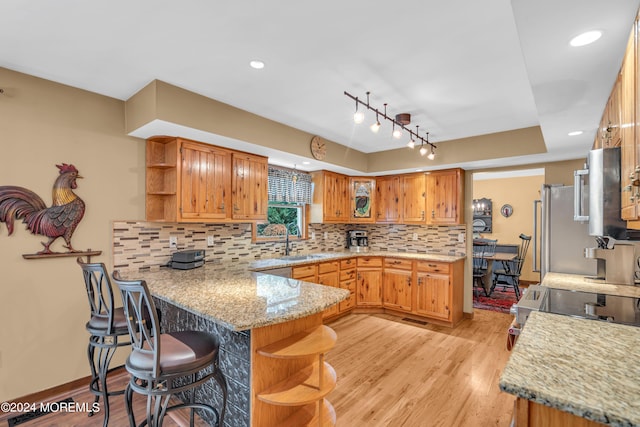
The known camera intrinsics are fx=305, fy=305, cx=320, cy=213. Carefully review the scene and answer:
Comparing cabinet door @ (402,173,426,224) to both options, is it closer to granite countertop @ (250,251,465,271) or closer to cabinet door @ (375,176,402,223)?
cabinet door @ (375,176,402,223)

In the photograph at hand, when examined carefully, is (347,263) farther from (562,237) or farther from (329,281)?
(562,237)

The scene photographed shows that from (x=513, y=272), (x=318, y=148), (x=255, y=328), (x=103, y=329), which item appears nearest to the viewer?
(x=255, y=328)

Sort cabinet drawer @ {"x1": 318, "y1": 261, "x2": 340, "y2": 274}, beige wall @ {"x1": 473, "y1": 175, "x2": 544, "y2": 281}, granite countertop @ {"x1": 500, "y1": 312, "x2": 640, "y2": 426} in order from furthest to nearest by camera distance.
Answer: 1. beige wall @ {"x1": 473, "y1": 175, "x2": 544, "y2": 281}
2. cabinet drawer @ {"x1": 318, "y1": 261, "x2": 340, "y2": 274}
3. granite countertop @ {"x1": 500, "y1": 312, "x2": 640, "y2": 426}

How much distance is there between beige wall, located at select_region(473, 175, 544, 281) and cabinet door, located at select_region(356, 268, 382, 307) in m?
4.44

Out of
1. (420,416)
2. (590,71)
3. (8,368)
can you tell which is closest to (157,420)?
(8,368)

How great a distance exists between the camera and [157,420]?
5.50 ft

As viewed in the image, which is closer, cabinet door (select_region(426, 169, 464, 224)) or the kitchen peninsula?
the kitchen peninsula

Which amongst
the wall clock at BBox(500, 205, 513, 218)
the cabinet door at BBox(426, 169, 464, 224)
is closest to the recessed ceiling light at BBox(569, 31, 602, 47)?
the cabinet door at BBox(426, 169, 464, 224)

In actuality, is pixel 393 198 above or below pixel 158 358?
above

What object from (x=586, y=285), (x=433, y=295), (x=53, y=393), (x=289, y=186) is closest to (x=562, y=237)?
(x=586, y=285)

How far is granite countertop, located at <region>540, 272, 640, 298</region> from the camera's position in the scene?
2.25 metres

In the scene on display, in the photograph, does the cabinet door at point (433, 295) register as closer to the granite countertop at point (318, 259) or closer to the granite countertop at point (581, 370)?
the granite countertop at point (318, 259)

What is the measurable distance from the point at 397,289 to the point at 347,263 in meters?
0.85

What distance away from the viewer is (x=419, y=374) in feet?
9.36
